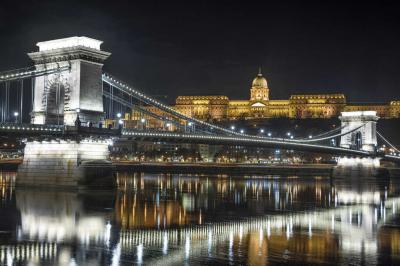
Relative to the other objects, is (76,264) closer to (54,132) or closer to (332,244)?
(332,244)

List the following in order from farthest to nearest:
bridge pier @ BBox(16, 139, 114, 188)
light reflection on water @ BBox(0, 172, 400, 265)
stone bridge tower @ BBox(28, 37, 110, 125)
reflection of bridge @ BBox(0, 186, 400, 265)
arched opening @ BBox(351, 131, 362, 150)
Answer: arched opening @ BBox(351, 131, 362, 150) < stone bridge tower @ BBox(28, 37, 110, 125) < bridge pier @ BBox(16, 139, 114, 188) < reflection of bridge @ BBox(0, 186, 400, 265) < light reflection on water @ BBox(0, 172, 400, 265)

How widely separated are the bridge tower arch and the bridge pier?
52.2 meters

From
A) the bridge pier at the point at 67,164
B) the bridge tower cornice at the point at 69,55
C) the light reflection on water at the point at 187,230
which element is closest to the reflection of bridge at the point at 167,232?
the light reflection on water at the point at 187,230

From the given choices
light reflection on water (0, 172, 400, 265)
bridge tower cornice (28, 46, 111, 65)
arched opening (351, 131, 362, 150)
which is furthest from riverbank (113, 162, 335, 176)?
light reflection on water (0, 172, 400, 265)

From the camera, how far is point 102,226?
26266mm

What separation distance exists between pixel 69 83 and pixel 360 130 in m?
56.9

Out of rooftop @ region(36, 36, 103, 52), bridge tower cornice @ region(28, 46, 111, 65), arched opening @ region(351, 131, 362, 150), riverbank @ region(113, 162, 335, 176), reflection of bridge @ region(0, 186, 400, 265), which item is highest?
rooftop @ region(36, 36, 103, 52)

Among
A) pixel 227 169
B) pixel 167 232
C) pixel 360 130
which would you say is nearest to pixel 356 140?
pixel 360 130

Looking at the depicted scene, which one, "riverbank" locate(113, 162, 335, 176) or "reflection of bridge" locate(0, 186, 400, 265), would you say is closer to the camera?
"reflection of bridge" locate(0, 186, 400, 265)

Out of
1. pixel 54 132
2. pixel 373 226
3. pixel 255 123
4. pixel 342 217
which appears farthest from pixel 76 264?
pixel 255 123

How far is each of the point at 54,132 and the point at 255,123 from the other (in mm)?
149867

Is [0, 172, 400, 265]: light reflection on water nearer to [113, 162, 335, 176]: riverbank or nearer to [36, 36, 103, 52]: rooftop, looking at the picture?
[36, 36, 103, 52]: rooftop

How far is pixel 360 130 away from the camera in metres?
91.3

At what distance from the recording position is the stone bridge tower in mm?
43375
